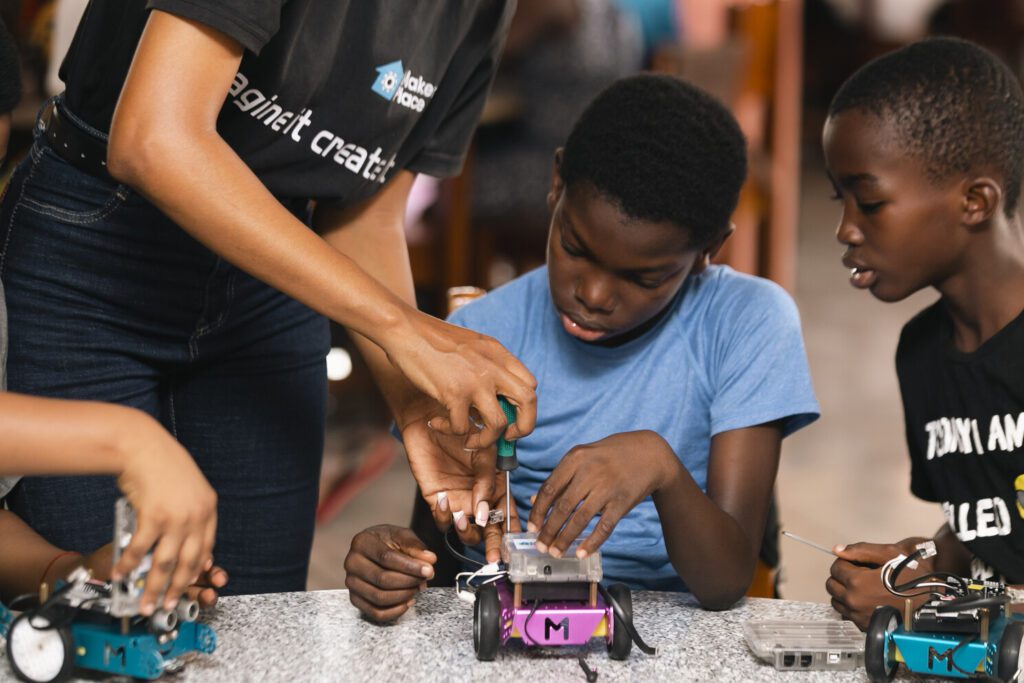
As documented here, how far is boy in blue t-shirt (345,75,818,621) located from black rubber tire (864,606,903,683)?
0.21 m

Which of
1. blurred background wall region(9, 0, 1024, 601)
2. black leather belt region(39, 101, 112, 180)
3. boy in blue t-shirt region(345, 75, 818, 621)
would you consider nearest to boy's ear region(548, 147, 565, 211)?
boy in blue t-shirt region(345, 75, 818, 621)

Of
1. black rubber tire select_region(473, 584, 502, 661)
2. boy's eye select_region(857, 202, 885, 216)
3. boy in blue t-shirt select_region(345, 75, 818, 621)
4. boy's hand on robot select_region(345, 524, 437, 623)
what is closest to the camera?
black rubber tire select_region(473, 584, 502, 661)

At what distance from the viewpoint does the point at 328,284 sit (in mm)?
892

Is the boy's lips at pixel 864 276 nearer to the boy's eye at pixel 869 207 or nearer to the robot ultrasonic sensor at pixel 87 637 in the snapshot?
the boy's eye at pixel 869 207

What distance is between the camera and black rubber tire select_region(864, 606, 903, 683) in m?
0.87

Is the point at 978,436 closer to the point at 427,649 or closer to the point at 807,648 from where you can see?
the point at 807,648

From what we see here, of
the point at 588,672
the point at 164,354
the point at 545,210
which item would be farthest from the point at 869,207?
the point at 545,210

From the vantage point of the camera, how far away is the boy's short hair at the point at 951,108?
1311 mm

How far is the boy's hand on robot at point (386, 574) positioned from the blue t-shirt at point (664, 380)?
0.31 m

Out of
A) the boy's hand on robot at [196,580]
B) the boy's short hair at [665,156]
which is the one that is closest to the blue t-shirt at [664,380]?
the boy's short hair at [665,156]

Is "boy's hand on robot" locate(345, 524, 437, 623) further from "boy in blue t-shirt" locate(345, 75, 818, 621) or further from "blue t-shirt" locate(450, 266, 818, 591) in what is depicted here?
"blue t-shirt" locate(450, 266, 818, 591)

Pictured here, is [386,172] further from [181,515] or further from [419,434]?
[181,515]

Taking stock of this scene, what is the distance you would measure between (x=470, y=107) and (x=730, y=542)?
63 centimetres

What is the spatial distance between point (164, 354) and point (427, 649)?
472 mm
